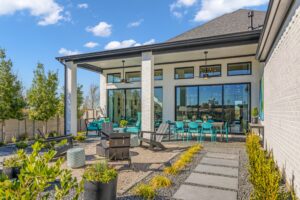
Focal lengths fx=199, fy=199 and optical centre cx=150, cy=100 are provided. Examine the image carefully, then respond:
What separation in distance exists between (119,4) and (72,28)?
17.6 ft

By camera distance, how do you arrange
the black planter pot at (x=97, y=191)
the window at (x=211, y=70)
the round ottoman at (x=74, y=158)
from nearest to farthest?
1. the black planter pot at (x=97, y=191)
2. the round ottoman at (x=74, y=158)
3. the window at (x=211, y=70)

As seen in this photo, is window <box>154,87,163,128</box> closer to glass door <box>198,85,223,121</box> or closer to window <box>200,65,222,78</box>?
glass door <box>198,85,223,121</box>

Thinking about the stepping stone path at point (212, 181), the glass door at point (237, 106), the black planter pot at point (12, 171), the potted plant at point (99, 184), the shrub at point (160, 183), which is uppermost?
the glass door at point (237, 106)

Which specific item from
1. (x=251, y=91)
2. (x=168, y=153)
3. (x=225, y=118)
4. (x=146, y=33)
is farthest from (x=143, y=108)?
(x=146, y=33)

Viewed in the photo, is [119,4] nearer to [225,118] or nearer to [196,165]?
[225,118]

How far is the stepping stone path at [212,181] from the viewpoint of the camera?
128 inches

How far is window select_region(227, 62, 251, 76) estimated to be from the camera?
31.1 feet

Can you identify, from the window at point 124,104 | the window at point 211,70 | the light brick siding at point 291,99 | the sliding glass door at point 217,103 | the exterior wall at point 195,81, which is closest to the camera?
the light brick siding at point 291,99

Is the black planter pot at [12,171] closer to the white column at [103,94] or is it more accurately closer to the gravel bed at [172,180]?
the gravel bed at [172,180]

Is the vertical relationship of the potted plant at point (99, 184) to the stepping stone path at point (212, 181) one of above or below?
above

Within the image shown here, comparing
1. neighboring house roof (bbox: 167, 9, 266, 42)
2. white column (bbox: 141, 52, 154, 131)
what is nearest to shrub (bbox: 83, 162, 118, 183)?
white column (bbox: 141, 52, 154, 131)

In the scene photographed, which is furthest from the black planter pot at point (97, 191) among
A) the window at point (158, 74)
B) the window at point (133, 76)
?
the window at point (133, 76)

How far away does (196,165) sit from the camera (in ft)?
16.1

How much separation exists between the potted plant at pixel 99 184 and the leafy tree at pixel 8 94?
23.3 ft
